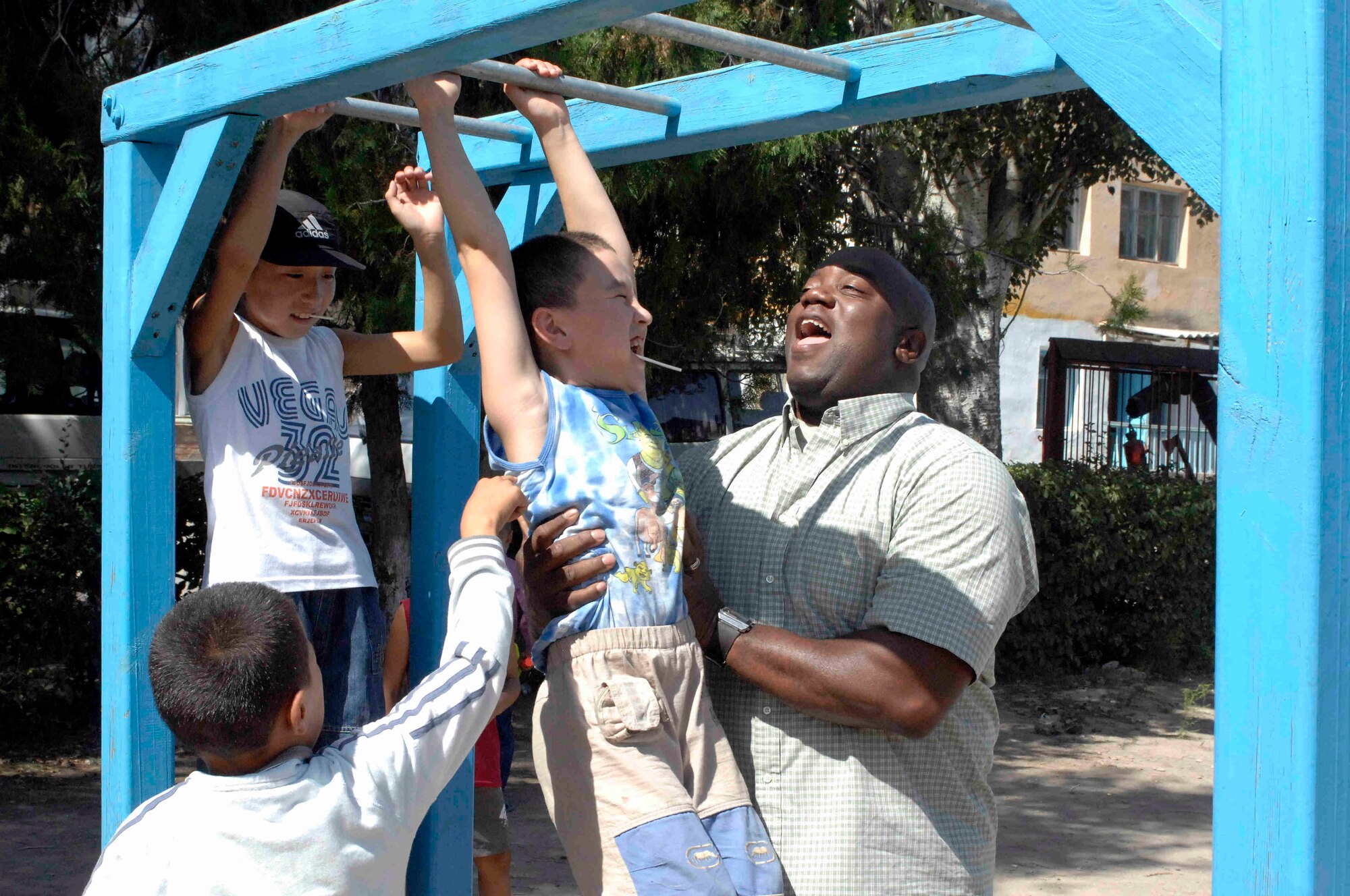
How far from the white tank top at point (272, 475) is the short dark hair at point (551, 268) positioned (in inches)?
24.3

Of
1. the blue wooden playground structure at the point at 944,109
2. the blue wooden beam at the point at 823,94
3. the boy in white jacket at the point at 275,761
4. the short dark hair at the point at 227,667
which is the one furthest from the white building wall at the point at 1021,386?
the short dark hair at the point at 227,667

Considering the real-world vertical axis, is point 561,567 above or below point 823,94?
below

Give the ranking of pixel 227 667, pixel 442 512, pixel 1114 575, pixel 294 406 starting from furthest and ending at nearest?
1. pixel 1114 575
2. pixel 442 512
3. pixel 294 406
4. pixel 227 667

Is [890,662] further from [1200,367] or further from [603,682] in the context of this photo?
[1200,367]

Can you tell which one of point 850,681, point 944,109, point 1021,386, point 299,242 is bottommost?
point 850,681

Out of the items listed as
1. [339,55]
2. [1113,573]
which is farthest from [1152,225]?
[339,55]

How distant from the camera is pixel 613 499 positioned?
1.97 m

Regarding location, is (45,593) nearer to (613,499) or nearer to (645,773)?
(613,499)

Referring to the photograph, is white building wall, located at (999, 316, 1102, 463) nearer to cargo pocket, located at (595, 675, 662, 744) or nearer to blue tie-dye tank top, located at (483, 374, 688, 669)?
blue tie-dye tank top, located at (483, 374, 688, 669)

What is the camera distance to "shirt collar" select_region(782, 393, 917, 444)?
82.2 inches

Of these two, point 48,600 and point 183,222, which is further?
point 48,600

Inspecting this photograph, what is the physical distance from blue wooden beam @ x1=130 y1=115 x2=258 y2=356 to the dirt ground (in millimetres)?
2770

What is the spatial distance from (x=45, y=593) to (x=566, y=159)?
4337 millimetres

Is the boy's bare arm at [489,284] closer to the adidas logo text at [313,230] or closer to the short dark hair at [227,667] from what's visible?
the short dark hair at [227,667]
